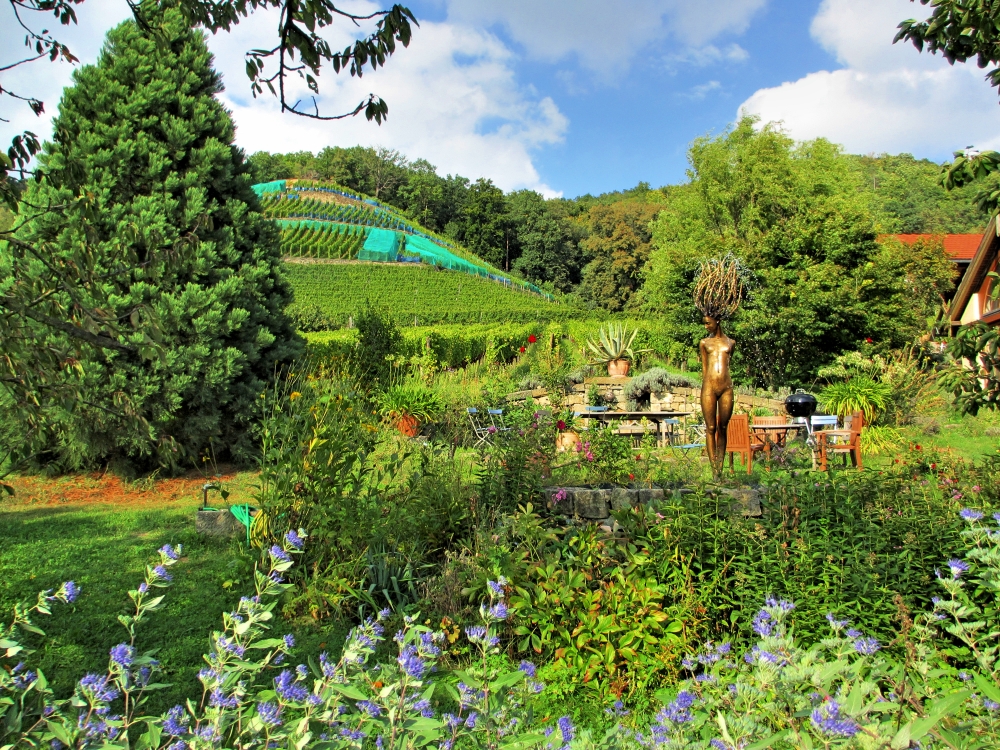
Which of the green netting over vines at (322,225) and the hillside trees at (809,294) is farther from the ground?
the green netting over vines at (322,225)

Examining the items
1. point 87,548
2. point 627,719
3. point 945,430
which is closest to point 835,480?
point 627,719

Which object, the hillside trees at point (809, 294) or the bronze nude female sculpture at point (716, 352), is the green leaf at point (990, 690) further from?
the hillside trees at point (809, 294)

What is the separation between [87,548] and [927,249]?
28.1 meters

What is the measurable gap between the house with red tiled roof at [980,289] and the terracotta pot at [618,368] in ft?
34.4

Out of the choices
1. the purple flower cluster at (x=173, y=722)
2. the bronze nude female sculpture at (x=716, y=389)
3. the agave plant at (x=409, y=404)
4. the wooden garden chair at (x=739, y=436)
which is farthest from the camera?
the agave plant at (x=409, y=404)

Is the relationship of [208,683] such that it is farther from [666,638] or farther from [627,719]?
[666,638]

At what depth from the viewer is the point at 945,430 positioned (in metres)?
10.4

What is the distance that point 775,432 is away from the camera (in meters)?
9.59

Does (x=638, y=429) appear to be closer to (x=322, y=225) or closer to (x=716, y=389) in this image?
(x=716, y=389)

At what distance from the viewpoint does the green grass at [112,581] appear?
3211 mm

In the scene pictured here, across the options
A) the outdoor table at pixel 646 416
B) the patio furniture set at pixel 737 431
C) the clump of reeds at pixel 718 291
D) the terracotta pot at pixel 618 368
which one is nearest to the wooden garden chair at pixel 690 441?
the patio furniture set at pixel 737 431

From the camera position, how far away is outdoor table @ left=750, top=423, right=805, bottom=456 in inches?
321

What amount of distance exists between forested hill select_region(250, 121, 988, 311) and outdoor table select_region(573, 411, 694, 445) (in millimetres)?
4717

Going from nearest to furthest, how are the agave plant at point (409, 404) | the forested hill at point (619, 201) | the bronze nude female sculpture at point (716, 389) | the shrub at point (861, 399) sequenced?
the bronze nude female sculpture at point (716, 389) → the agave plant at point (409, 404) → the shrub at point (861, 399) → the forested hill at point (619, 201)
